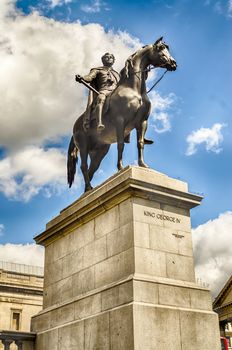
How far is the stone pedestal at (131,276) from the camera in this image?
1182 centimetres

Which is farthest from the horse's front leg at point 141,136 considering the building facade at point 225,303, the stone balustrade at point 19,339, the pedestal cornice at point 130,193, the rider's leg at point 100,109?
the building facade at point 225,303

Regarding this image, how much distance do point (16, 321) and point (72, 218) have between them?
148 ft

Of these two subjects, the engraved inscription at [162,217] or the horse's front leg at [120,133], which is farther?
the horse's front leg at [120,133]

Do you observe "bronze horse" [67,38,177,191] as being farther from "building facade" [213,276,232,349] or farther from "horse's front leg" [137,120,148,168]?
"building facade" [213,276,232,349]

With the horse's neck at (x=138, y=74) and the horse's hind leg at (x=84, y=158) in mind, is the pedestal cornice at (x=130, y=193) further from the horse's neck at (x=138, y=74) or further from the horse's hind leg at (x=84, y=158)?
the horse's neck at (x=138, y=74)

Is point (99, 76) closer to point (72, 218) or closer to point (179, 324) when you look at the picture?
point (72, 218)

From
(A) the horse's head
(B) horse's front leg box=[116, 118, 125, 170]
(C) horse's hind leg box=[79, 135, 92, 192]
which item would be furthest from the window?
(A) the horse's head

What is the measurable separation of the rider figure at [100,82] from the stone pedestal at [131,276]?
258 centimetres

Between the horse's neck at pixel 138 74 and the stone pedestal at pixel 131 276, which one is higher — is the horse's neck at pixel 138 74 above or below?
above

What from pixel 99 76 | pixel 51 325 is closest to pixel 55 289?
pixel 51 325

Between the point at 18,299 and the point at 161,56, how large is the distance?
45625mm

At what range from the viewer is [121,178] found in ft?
44.0

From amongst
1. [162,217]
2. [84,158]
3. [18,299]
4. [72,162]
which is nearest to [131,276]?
[162,217]

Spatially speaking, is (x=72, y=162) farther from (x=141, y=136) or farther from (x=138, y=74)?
(x=138, y=74)
